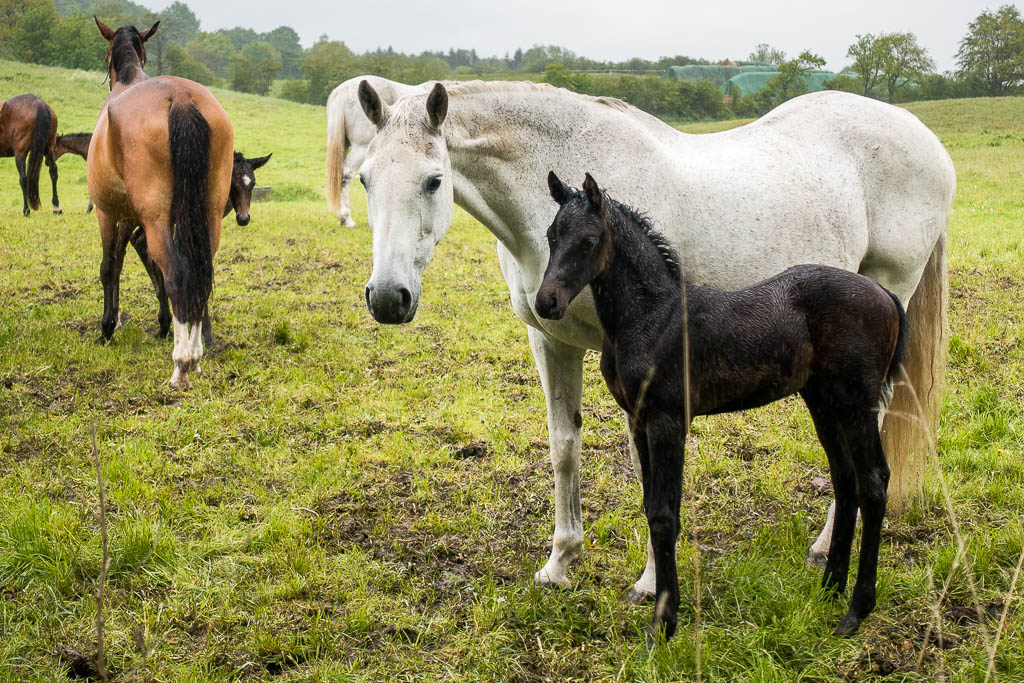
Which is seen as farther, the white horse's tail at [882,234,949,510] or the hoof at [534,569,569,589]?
the white horse's tail at [882,234,949,510]

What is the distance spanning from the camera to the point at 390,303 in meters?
2.52

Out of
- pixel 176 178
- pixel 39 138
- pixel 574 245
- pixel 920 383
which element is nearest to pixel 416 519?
pixel 574 245

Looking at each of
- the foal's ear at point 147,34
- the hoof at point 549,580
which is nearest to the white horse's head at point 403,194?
the hoof at point 549,580

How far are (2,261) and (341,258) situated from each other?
4615 mm

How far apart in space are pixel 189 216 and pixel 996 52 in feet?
160

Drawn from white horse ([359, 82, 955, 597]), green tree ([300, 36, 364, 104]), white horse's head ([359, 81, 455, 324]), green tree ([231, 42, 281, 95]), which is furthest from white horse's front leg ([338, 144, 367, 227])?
green tree ([231, 42, 281, 95])

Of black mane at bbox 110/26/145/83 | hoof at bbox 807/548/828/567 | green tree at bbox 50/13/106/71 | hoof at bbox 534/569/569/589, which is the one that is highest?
green tree at bbox 50/13/106/71

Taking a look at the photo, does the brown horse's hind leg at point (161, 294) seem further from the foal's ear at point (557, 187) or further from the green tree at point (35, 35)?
the green tree at point (35, 35)

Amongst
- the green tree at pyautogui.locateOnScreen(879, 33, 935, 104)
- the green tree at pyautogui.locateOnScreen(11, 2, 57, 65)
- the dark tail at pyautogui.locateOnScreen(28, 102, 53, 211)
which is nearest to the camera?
the dark tail at pyautogui.locateOnScreen(28, 102, 53, 211)

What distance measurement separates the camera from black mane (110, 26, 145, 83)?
7117mm

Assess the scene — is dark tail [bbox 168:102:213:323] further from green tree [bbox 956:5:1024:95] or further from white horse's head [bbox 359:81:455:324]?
green tree [bbox 956:5:1024:95]

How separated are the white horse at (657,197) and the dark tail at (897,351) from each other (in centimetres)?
52

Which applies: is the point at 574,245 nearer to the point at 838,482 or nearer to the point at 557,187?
the point at 557,187

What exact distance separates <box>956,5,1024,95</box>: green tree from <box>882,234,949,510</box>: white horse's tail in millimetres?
45651
